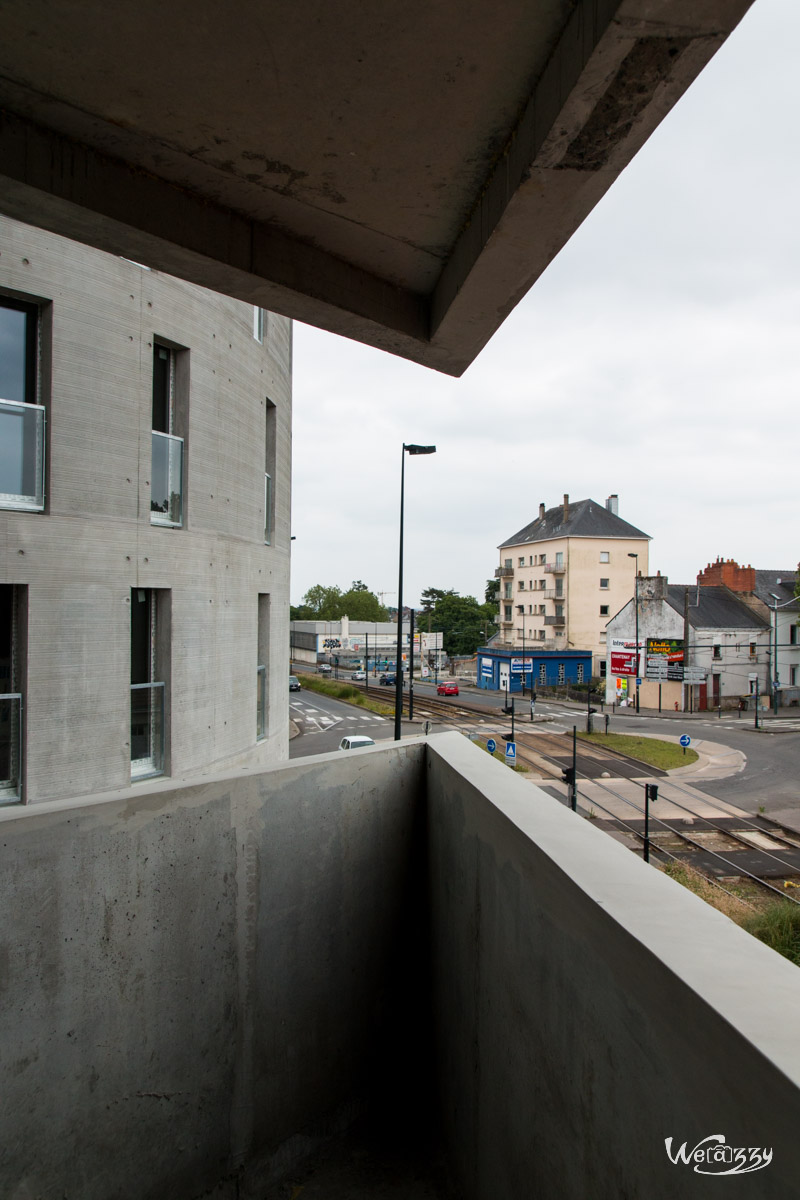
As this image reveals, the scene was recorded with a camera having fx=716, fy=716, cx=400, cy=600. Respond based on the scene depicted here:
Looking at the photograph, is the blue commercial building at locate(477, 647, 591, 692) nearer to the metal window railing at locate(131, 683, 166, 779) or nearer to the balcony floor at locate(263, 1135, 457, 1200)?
the metal window railing at locate(131, 683, 166, 779)

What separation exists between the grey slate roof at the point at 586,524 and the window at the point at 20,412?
56357 mm

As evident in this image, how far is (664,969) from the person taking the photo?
193cm

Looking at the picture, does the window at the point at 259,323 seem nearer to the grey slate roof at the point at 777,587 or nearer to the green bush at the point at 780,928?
the green bush at the point at 780,928

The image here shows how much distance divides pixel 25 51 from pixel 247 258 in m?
1.22

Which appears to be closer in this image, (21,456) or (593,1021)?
(593,1021)

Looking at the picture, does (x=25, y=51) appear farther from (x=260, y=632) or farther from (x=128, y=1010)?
(x=260, y=632)

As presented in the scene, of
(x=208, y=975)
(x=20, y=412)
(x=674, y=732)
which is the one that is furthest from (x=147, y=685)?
(x=674, y=732)

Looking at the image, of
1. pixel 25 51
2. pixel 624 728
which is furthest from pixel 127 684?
pixel 624 728

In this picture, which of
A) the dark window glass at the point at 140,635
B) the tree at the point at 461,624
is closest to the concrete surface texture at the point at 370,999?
the dark window glass at the point at 140,635

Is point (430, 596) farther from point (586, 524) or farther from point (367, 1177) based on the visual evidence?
point (367, 1177)

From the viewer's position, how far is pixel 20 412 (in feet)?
19.6

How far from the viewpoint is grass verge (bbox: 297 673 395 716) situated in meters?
42.9

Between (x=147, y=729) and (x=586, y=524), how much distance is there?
2241 inches

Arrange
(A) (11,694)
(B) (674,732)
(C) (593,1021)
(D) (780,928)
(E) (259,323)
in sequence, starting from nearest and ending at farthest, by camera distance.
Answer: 1. (C) (593,1021)
2. (A) (11,694)
3. (E) (259,323)
4. (D) (780,928)
5. (B) (674,732)
